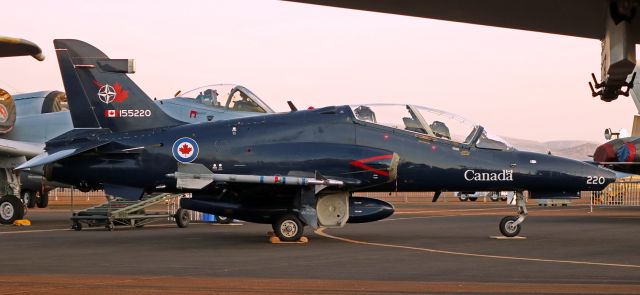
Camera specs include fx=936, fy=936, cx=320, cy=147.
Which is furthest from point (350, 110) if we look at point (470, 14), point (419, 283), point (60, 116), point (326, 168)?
point (470, 14)

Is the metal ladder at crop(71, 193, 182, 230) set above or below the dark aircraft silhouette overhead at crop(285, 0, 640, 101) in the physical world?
below

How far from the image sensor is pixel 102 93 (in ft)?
68.8

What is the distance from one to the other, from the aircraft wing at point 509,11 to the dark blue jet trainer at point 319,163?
12686mm

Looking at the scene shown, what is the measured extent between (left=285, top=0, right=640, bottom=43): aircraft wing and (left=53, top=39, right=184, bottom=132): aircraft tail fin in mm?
15014

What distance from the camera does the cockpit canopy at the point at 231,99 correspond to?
74.1ft

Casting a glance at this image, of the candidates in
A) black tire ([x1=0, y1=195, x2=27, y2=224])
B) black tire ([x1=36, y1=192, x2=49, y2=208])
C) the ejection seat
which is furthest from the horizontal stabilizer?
black tire ([x1=36, y1=192, x2=49, y2=208])

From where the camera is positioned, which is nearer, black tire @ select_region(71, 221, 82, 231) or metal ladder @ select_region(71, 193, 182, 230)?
black tire @ select_region(71, 221, 82, 231)

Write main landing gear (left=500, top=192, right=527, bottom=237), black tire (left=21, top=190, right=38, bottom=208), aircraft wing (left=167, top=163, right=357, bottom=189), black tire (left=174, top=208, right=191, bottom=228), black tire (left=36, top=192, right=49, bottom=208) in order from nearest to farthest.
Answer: aircraft wing (left=167, top=163, right=357, bottom=189)
main landing gear (left=500, top=192, right=527, bottom=237)
black tire (left=174, top=208, right=191, bottom=228)
black tire (left=21, top=190, right=38, bottom=208)
black tire (left=36, top=192, right=49, bottom=208)

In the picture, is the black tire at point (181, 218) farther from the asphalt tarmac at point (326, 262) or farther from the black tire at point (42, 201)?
the black tire at point (42, 201)

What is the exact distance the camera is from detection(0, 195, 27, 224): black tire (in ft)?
86.8

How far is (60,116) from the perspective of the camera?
2781 cm

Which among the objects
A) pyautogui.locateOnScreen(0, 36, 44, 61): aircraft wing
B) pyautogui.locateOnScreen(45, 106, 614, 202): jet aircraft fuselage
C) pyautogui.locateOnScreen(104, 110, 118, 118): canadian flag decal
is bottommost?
pyautogui.locateOnScreen(45, 106, 614, 202): jet aircraft fuselage

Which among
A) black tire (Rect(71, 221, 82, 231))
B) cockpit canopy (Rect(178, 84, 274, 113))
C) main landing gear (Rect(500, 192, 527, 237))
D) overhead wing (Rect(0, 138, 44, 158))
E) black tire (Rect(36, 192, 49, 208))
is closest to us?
main landing gear (Rect(500, 192, 527, 237))

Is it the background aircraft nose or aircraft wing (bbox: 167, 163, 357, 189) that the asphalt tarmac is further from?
the background aircraft nose
